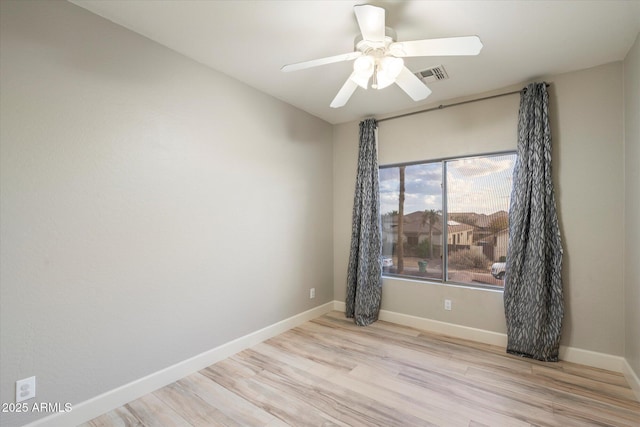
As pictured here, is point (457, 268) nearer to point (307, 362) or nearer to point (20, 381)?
point (307, 362)

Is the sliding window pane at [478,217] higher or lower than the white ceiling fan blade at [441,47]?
lower

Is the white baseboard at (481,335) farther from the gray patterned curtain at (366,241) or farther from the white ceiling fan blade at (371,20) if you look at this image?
the white ceiling fan blade at (371,20)

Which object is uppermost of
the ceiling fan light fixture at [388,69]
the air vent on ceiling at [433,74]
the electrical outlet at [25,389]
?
the air vent on ceiling at [433,74]

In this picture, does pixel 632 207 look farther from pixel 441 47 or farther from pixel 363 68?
pixel 363 68

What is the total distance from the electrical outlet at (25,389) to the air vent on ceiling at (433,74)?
141 inches

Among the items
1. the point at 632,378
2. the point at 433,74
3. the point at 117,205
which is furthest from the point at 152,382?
the point at 632,378

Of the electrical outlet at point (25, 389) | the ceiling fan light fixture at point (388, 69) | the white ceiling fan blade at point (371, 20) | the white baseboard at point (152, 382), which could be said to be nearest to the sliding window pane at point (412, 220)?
the white baseboard at point (152, 382)

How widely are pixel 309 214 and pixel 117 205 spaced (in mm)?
2150

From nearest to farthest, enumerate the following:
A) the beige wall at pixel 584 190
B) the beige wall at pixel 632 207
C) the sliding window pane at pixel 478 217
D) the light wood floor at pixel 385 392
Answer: the light wood floor at pixel 385 392 → the beige wall at pixel 632 207 → the beige wall at pixel 584 190 → the sliding window pane at pixel 478 217

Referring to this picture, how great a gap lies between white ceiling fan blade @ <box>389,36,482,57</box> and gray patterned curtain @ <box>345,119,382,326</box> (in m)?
1.88

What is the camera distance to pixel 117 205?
2.03 metres

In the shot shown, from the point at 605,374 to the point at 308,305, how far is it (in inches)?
112

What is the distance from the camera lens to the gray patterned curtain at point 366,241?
11.9 feet

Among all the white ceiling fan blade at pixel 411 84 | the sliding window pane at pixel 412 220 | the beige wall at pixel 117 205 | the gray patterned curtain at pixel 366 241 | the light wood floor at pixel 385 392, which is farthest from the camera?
the gray patterned curtain at pixel 366 241
